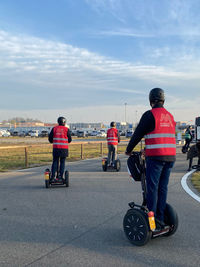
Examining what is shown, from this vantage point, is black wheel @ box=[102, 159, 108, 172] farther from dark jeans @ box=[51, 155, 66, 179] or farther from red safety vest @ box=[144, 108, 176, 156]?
red safety vest @ box=[144, 108, 176, 156]

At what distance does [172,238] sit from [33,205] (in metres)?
3.38

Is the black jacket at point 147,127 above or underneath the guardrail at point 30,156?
above

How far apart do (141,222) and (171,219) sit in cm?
55

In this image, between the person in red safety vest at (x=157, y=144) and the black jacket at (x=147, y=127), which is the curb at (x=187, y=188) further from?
the black jacket at (x=147, y=127)

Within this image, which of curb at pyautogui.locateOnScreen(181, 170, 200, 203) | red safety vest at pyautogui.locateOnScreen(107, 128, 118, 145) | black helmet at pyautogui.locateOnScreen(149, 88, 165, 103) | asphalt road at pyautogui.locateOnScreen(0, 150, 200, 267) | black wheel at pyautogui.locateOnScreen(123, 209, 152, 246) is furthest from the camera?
red safety vest at pyautogui.locateOnScreen(107, 128, 118, 145)

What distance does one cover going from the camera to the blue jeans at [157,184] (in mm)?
4414

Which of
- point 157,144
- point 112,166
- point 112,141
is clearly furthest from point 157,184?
point 112,166

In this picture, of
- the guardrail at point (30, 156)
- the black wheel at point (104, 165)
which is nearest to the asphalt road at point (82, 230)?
the black wheel at point (104, 165)

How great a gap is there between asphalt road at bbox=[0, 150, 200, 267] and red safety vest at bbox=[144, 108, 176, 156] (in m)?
1.33

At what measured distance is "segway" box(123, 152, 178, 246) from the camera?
169 inches

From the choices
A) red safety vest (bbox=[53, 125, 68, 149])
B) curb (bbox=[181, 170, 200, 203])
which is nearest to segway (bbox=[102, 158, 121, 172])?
curb (bbox=[181, 170, 200, 203])

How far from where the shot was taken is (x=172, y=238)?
4.69 m

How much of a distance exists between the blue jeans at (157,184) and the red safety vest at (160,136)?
0.49ft

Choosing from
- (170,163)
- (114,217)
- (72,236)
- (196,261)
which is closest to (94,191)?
(114,217)
